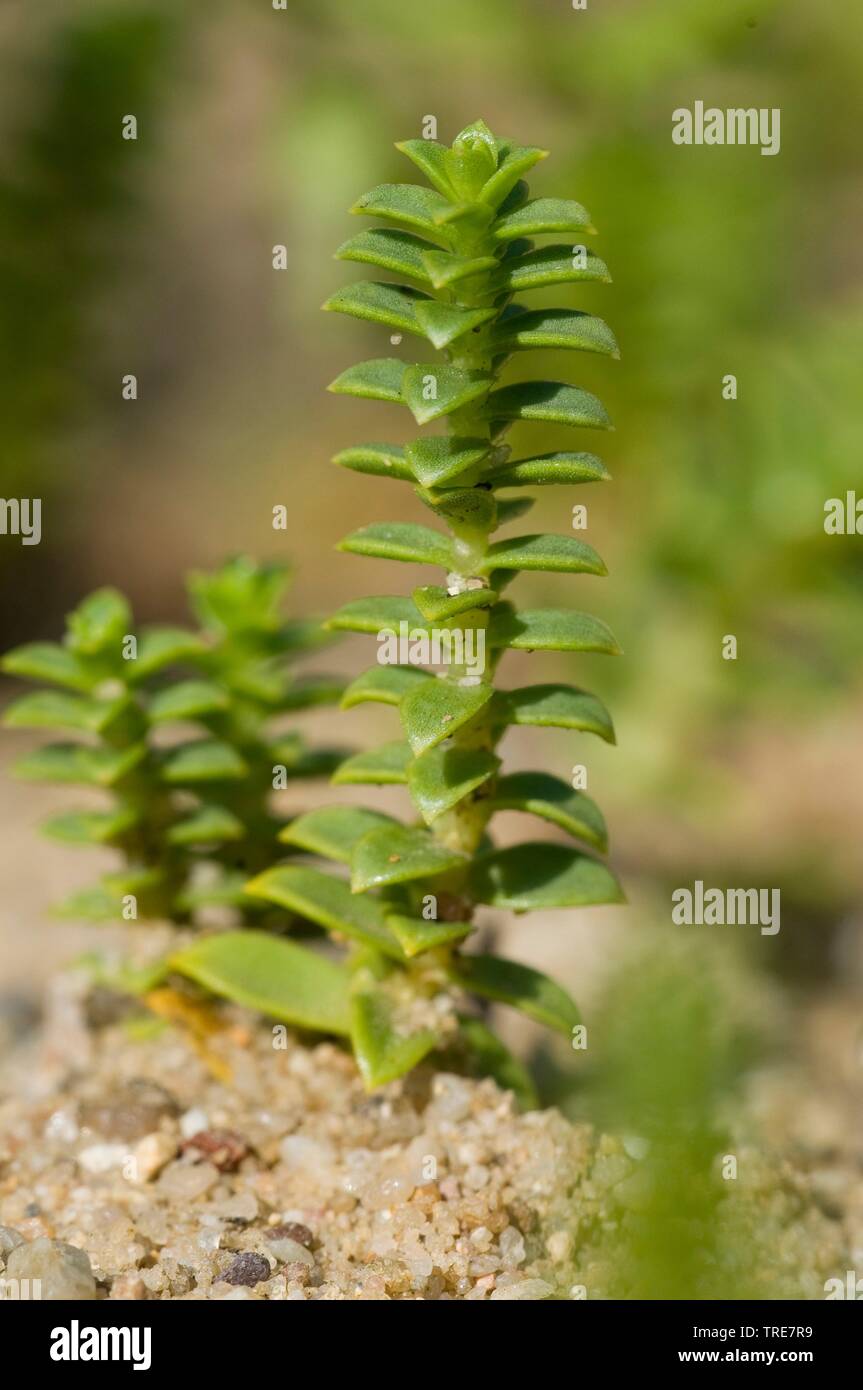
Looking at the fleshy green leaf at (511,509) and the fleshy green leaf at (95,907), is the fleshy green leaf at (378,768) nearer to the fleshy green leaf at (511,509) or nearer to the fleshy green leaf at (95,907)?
the fleshy green leaf at (511,509)

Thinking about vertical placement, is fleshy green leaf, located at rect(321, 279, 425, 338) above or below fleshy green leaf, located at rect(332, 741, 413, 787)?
above

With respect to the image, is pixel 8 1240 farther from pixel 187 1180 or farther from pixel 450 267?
pixel 450 267

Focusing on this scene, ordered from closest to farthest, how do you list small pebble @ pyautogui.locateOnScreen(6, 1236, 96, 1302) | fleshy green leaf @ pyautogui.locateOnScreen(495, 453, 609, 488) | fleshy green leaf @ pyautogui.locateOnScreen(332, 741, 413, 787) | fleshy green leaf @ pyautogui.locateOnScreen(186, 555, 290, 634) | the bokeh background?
small pebble @ pyautogui.locateOnScreen(6, 1236, 96, 1302), fleshy green leaf @ pyautogui.locateOnScreen(495, 453, 609, 488), fleshy green leaf @ pyautogui.locateOnScreen(332, 741, 413, 787), fleshy green leaf @ pyautogui.locateOnScreen(186, 555, 290, 634), the bokeh background

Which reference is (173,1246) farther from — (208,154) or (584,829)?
(208,154)

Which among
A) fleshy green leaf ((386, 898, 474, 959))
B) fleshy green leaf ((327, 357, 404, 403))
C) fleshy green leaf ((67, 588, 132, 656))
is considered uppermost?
fleshy green leaf ((327, 357, 404, 403))

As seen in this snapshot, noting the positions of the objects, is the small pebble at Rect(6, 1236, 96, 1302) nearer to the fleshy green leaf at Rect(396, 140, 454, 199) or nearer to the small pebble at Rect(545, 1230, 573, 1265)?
the small pebble at Rect(545, 1230, 573, 1265)

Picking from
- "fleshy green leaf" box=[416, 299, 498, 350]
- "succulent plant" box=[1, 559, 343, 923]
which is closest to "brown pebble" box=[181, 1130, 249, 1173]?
"succulent plant" box=[1, 559, 343, 923]
